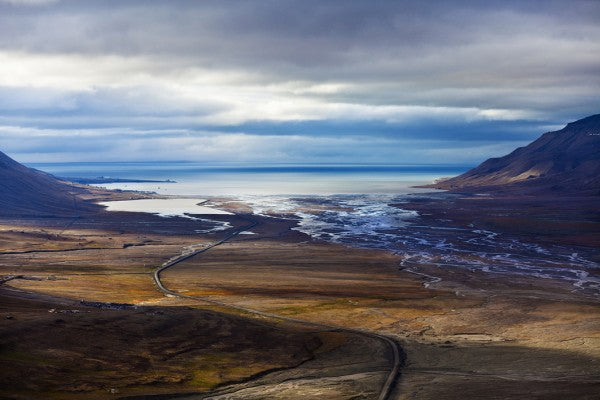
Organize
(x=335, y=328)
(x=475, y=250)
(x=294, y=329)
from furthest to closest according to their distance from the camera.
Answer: (x=475, y=250) → (x=335, y=328) → (x=294, y=329)

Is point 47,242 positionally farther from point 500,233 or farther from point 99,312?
point 500,233

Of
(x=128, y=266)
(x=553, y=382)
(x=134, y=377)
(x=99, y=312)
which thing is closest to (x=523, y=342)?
(x=553, y=382)

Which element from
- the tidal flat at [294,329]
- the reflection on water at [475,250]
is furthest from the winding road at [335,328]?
the reflection on water at [475,250]

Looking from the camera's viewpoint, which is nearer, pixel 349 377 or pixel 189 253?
pixel 349 377

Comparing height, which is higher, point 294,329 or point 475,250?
point 475,250

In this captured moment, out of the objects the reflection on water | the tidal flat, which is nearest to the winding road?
the tidal flat

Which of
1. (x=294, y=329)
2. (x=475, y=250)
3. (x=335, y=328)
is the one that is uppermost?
(x=475, y=250)

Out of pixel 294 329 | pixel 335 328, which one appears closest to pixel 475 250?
pixel 335 328

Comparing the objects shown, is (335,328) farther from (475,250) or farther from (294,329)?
(475,250)

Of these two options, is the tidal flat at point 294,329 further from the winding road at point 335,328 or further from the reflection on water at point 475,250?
the reflection on water at point 475,250

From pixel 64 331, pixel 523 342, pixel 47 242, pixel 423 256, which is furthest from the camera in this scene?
pixel 47 242

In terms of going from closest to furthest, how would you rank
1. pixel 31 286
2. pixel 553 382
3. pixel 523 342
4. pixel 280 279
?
pixel 553 382, pixel 523 342, pixel 31 286, pixel 280 279
